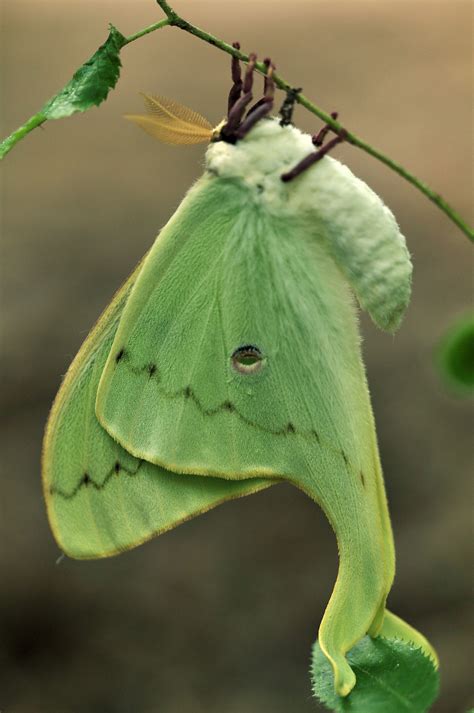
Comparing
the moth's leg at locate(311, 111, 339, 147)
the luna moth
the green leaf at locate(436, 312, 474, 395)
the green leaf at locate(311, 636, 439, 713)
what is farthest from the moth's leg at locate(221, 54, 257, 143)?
the green leaf at locate(311, 636, 439, 713)

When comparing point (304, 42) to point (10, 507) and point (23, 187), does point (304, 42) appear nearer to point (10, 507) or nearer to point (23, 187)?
point (23, 187)

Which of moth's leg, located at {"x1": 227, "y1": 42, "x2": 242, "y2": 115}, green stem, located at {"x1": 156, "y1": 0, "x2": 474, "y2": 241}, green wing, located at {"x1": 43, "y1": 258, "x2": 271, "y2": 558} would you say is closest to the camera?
green stem, located at {"x1": 156, "y1": 0, "x2": 474, "y2": 241}

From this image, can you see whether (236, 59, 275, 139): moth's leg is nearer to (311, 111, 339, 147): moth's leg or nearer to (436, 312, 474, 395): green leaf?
(311, 111, 339, 147): moth's leg

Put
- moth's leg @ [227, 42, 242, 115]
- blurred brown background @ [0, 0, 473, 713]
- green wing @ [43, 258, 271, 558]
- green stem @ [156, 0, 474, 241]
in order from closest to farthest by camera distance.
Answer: green stem @ [156, 0, 474, 241] < moth's leg @ [227, 42, 242, 115] < green wing @ [43, 258, 271, 558] < blurred brown background @ [0, 0, 473, 713]

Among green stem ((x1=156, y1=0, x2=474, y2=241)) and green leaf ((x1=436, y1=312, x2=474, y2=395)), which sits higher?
green stem ((x1=156, y1=0, x2=474, y2=241))

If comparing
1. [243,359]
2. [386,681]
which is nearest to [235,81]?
[243,359]

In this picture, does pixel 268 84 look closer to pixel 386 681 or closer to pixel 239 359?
pixel 239 359
